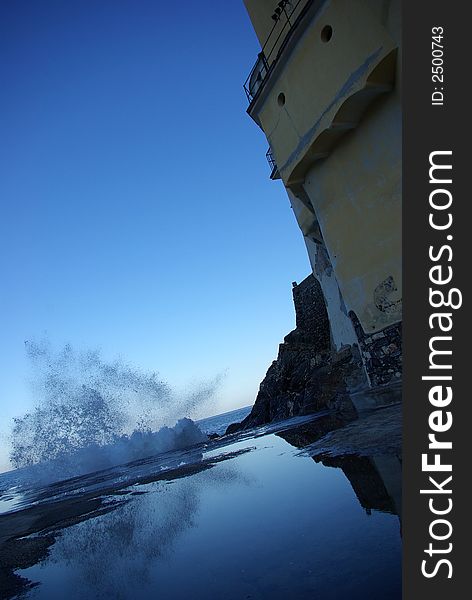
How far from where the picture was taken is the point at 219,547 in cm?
293

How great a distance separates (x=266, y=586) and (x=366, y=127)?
8475mm

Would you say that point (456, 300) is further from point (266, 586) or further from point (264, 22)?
point (264, 22)

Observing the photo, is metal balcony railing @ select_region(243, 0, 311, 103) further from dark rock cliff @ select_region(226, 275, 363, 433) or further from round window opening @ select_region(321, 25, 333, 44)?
dark rock cliff @ select_region(226, 275, 363, 433)

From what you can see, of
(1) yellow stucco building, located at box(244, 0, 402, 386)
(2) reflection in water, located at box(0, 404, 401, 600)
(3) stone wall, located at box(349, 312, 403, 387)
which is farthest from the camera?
(3) stone wall, located at box(349, 312, 403, 387)

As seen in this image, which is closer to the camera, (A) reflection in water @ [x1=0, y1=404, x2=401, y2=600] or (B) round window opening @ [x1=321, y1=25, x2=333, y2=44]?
(A) reflection in water @ [x1=0, y1=404, x2=401, y2=600]

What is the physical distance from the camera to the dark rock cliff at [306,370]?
15.4 metres

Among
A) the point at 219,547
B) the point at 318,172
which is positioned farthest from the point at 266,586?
the point at 318,172

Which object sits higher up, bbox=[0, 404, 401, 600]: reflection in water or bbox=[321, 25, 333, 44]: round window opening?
bbox=[321, 25, 333, 44]: round window opening

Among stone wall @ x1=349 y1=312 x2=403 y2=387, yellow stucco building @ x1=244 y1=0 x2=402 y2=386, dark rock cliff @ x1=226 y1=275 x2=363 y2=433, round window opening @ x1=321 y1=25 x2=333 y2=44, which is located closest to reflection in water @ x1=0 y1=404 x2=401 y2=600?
stone wall @ x1=349 y1=312 x2=403 y2=387

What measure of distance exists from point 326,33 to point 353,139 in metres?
2.21

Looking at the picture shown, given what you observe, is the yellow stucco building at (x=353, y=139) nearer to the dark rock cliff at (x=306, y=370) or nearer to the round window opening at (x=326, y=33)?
the round window opening at (x=326, y=33)

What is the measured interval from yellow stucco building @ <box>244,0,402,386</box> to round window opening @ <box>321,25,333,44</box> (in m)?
0.02

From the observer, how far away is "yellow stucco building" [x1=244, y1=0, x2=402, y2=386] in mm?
7430

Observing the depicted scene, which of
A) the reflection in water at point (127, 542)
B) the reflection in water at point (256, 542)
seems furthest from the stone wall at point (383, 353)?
the reflection in water at point (127, 542)
